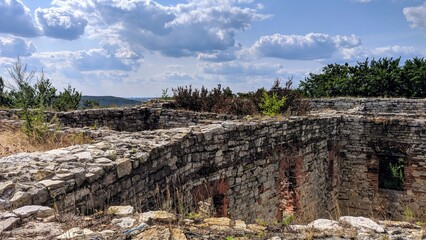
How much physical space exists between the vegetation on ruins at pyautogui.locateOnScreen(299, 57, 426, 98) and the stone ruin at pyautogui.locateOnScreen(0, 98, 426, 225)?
1184 cm

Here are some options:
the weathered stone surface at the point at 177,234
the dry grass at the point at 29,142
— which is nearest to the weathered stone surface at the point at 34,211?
the weathered stone surface at the point at 177,234

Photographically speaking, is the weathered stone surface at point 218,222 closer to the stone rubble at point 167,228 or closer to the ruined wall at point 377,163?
the stone rubble at point 167,228

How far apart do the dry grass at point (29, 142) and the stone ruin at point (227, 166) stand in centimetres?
45

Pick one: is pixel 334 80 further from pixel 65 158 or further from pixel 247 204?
pixel 65 158

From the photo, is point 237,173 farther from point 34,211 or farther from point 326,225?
point 34,211

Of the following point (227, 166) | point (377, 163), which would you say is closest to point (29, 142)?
point (227, 166)

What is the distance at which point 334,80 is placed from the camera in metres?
29.1

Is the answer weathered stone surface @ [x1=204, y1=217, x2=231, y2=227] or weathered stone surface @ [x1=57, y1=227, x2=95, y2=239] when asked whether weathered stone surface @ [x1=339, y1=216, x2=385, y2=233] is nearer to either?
weathered stone surface @ [x1=204, y1=217, x2=231, y2=227]

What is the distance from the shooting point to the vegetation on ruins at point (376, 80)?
84.1ft

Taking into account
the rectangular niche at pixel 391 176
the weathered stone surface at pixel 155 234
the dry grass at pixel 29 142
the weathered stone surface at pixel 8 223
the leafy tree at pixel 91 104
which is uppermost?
the leafy tree at pixel 91 104

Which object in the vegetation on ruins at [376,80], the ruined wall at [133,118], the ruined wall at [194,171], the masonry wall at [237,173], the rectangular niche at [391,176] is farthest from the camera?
the vegetation on ruins at [376,80]

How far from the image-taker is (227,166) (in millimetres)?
8234

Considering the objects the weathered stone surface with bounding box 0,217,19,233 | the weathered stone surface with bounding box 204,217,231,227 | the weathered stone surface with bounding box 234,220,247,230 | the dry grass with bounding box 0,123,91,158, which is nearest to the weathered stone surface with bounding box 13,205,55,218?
the weathered stone surface with bounding box 0,217,19,233

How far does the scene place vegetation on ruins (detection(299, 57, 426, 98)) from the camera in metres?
25.6
